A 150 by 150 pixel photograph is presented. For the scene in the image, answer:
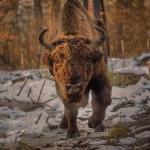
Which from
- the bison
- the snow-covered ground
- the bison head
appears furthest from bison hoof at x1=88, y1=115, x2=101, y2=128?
the bison head

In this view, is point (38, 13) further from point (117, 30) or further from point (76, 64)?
point (76, 64)

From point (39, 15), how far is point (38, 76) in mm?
5519

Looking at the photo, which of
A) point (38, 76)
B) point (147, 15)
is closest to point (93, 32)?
point (38, 76)

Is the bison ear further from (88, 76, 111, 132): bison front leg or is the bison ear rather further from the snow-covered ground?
the snow-covered ground

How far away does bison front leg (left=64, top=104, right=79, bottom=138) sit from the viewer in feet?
16.5

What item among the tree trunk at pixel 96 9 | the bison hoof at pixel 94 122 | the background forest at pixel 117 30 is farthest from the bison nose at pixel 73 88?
the background forest at pixel 117 30

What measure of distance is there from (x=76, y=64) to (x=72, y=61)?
0.06m

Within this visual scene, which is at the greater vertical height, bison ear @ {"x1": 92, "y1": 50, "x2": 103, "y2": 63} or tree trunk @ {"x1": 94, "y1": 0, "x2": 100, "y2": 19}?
tree trunk @ {"x1": 94, "y1": 0, "x2": 100, "y2": 19}

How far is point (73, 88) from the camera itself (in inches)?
169

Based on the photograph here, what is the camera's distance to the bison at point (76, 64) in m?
4.44

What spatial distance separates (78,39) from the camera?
4.84 m

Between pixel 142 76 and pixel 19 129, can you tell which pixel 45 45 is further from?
pixel 142 76

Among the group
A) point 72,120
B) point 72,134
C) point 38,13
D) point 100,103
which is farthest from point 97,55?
Answer: point 38,13

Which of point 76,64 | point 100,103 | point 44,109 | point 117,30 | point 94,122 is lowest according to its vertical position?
point 44,109
